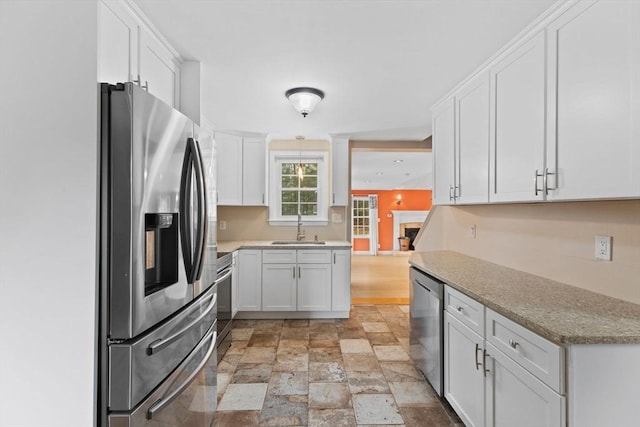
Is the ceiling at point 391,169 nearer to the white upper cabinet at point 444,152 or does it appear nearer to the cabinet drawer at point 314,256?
the cabinet drawer at point 314,256

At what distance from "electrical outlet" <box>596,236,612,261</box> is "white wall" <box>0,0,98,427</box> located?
2.31 m

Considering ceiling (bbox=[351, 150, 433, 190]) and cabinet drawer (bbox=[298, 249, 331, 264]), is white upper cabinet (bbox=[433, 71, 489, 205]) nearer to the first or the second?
cabinet drawer (bbox=[298, 249, 331, 264])

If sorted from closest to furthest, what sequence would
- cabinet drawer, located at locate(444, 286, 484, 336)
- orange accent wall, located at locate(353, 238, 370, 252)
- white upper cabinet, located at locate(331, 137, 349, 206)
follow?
cabinet drawer, located at locate(444, 286, 484, 336) → white upper cabinet, located at locate(331, 137, 349, 206) → orange accent wall, located at locate(353, 238, 370, 252)

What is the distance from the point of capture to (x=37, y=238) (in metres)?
0.92

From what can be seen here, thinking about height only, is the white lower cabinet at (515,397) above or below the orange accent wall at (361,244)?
above

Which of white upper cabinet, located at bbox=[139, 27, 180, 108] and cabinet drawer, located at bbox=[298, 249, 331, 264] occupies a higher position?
white upper cabinet, located at bbox=[139, 27, 180, 108]

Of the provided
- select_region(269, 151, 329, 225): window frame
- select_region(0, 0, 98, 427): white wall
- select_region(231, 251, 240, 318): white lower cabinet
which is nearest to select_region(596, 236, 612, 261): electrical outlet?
select_region(0, 0, 98, 427): white wall

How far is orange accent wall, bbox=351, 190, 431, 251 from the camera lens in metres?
11.5

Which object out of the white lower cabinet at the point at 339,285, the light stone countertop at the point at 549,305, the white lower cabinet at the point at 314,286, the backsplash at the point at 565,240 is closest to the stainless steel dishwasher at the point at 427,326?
the light stone countertop at the point at 549,305

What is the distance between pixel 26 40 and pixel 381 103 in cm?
267

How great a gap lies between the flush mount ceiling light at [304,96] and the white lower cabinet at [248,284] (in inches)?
78.7

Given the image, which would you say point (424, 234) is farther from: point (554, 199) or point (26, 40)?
point (26, 40)

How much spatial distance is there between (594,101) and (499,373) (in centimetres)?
129

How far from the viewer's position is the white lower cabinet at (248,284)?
155 inches
